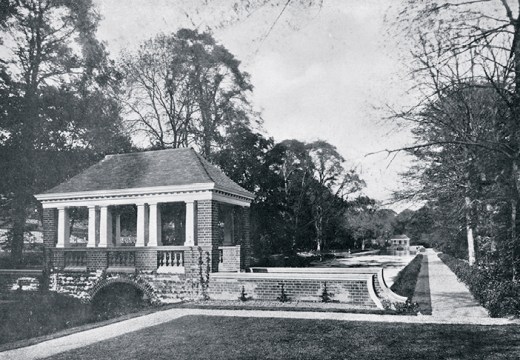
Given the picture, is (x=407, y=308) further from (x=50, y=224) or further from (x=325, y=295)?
(x=50, y=224)

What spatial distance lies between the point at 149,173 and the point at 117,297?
4.97m

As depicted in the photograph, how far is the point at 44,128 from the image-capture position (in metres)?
26.8

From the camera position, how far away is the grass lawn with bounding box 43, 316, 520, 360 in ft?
25.3

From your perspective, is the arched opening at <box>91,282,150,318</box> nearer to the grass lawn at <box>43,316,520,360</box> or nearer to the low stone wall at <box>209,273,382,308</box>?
the low stone wall at <box>209,273,382,308</box>

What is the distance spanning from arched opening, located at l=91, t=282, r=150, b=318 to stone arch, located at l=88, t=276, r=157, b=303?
3.3 inches

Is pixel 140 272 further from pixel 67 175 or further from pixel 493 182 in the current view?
pixel 67 175

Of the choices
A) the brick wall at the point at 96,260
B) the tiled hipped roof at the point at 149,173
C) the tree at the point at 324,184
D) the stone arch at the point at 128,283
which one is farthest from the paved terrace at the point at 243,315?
the tree at the point at 324,184

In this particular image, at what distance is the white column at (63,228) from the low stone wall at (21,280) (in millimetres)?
1383

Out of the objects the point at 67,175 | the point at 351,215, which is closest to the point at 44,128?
the point at 67,175

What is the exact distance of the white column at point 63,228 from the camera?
18.5 metres

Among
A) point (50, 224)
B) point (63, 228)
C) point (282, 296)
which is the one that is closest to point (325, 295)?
point (282, 296)

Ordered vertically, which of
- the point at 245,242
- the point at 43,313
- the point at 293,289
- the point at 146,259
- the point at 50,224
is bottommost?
the point at 43,313

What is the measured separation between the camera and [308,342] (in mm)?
8617

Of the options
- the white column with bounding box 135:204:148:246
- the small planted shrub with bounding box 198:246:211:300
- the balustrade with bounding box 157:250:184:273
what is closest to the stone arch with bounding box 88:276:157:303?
the balustrade with bounding box 157:250:184:273
